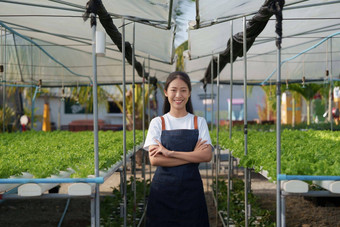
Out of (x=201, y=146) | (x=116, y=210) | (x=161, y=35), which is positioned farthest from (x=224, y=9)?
(x=116, y=210)

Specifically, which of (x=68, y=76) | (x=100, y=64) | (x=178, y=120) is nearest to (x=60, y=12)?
(x=178, y=120)

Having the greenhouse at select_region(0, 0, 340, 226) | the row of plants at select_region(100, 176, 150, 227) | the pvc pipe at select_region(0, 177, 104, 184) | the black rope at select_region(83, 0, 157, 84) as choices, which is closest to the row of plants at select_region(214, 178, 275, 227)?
the greenhouse at select_region(0, 0, 340, 226)

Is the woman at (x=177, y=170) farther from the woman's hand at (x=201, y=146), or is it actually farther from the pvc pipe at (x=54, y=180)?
the pvc pipe at (x=54, y=180)

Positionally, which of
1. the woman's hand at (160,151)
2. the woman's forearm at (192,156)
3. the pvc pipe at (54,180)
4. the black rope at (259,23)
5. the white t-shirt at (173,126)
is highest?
the black rope at (259,23)

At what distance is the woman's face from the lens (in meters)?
3.23

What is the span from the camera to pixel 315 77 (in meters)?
14.3

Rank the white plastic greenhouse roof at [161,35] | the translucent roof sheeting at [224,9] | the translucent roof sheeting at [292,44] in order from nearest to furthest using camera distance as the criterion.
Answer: the translucent roof sheeting at [224,9] < the white plastic greenhouse roof at [161,35] < the translucent roof sheeting at [292,44]

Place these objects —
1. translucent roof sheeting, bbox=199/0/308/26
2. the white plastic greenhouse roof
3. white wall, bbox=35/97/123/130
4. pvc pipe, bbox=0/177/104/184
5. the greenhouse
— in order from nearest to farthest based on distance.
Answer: pvc pipe, bbox=0/177/104/184, the greenhouse, translucent roof sheeting, bbox=199/0/308/26, the white plastic greenhouse roof, white wall, bbox=35/97/123/130

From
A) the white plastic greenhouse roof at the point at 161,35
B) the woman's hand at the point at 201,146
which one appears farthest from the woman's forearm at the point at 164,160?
the white plastic greenhouse roof at the point at 161,35

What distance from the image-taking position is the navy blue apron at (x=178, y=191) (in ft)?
10.4

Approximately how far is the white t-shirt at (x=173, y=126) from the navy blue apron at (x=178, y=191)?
0.17ft

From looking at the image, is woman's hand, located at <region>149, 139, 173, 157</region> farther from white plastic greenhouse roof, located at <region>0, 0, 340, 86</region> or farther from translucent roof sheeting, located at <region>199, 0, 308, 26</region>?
translucent roof sheeting, located at <region>199, 0, 308, 26</region>

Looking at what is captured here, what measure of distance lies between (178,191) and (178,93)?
86 cm

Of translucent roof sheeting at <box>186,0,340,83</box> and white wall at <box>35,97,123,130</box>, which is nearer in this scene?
translucent roof sheeting at <box>186,0,340,83</box>
